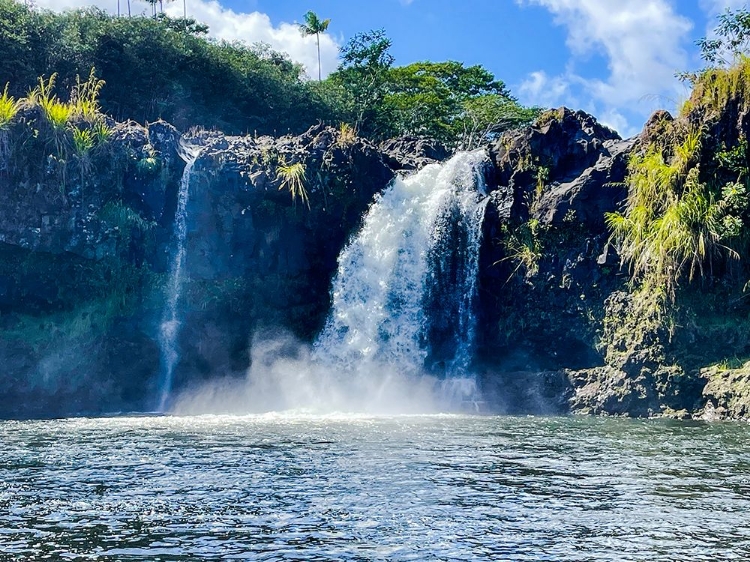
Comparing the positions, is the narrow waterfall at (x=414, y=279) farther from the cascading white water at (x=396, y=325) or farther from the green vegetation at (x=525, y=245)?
the green vegetation at (x=525, y=245)

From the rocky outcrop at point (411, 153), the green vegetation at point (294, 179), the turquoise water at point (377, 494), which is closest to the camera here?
the turquoise water at point (377, 494)

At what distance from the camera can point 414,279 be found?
89.2 ft

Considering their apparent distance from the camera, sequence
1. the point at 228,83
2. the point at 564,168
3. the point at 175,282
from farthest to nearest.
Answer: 1. the point at 228,83
2. the point at 175,282
3. the point at 564,168

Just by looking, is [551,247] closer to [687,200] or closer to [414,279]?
[414,279]

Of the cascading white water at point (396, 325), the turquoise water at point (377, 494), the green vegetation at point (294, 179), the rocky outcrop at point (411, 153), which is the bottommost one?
the turquoise water at point (377, 494)

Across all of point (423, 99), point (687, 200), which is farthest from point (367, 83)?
point (687, 200)

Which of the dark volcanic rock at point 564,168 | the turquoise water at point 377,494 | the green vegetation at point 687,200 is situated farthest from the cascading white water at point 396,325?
the turquoise water at point 377,494

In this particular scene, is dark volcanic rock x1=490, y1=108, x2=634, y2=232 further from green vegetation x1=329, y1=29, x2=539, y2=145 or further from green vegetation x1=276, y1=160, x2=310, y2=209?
green vegetation x1=329, y1=29, x2=539, y2=145

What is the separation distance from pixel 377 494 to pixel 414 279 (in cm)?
1560

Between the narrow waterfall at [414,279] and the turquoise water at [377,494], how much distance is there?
771 cm

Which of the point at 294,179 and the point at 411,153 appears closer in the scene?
the point at 294,179

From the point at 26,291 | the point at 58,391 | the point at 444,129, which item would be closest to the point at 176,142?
the point at 26,291

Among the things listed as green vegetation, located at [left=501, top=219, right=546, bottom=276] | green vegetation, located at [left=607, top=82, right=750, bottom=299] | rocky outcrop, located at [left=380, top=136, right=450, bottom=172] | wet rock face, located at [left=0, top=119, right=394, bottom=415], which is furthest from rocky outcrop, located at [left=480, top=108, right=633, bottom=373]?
wet rock face, located at [left=0, top=119, right=394, bottom=415]

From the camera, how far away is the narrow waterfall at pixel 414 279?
86.8 feet
